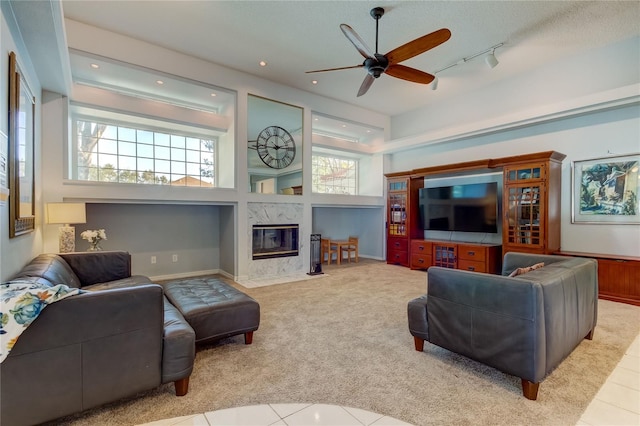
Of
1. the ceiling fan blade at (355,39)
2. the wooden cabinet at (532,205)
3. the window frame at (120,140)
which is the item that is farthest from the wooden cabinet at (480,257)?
the window frame at (120,140)

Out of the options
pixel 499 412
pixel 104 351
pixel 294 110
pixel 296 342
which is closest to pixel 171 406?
pixel 104 351

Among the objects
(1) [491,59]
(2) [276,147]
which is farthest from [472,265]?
(2) [276,147]

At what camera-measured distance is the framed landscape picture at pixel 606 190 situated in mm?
4105

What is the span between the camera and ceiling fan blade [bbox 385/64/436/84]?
11.4 feet

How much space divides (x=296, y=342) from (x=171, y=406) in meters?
1.14

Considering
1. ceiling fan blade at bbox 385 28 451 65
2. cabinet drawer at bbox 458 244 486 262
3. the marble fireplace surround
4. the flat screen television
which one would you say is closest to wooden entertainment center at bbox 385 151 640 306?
cabinet drawer at bbox 458 244 486 262

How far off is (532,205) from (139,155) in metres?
6.36

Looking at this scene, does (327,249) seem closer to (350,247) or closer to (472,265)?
(350,247)

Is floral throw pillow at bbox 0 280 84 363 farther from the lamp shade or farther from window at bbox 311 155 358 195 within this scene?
window at bbox 311 155 358 195

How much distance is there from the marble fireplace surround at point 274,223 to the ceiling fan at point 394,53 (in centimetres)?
266

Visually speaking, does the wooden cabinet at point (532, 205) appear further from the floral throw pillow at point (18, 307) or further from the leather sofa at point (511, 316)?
the floral throw pillow at point (18, 307)

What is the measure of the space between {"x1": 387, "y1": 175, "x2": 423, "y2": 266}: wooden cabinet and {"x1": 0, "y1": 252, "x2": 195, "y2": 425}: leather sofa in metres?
5.25

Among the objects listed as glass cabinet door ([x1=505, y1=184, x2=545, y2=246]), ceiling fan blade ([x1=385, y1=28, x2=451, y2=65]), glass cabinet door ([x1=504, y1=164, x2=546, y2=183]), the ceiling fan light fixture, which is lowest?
glass cabinet door ([x1=505, y1=184, x2=545, y2=246])

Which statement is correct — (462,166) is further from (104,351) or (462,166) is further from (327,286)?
(104,351)
